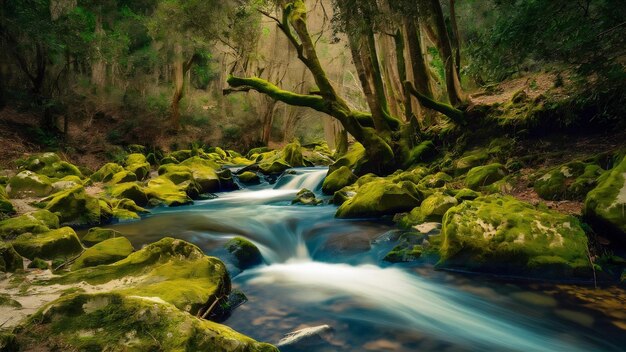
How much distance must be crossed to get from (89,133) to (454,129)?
15.7 m

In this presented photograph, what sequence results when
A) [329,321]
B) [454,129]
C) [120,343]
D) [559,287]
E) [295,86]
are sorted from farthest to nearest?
1. [295,86]
2. [454,129]
3. [559,287]
4. [329,321]
5. [120,343]

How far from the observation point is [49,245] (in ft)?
18.5

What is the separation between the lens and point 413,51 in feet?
39.4

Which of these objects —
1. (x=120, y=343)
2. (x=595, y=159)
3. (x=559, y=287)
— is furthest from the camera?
(x=595, y=159)

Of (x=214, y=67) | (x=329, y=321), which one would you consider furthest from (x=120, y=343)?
→ (x=214, y=67)

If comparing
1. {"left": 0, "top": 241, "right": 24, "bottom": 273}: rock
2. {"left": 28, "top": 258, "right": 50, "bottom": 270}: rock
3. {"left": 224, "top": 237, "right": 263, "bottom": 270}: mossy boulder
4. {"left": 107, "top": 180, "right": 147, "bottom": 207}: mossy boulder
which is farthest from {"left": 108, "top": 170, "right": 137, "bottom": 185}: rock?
{"left": 0, "top": 241, "right": 24, "bottom": 273}: rock

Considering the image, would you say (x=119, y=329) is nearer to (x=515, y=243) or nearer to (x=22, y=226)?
(x=515, y=243)

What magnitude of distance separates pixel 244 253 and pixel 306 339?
8.94ft

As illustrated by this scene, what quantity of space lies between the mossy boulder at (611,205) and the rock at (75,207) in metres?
8.69

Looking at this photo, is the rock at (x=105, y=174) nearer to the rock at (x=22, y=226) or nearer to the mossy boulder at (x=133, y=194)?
the mossy boulder at (x=133, y=194)

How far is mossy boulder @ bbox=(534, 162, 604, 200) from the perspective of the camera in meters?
6.51

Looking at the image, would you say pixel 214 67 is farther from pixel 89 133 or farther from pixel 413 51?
pixel 413 51

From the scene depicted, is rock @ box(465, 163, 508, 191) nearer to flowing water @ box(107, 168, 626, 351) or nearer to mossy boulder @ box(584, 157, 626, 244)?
flowing water @ box(107, 168, 626, 351)

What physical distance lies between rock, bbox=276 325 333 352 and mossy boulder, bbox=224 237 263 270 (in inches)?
89.8
